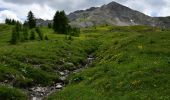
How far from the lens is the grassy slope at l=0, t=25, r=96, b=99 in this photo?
4303cm

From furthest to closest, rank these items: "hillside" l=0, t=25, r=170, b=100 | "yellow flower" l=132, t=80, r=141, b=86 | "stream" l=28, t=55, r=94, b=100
Result: "stream" l=28, t=55, r=94, b=100
"yellow flower" l=132, t=80, r=141, b=86
"hillside" l=0, t=25, r=170, b=100

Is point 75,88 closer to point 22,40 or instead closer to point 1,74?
point 1,74

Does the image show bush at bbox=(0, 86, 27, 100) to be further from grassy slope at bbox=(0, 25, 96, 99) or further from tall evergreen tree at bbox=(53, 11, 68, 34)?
tall evergreen tree at bbox=(53, 11, 68, 34)

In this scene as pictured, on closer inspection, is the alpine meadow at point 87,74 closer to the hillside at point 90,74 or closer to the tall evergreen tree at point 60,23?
the hillside at point 90,74

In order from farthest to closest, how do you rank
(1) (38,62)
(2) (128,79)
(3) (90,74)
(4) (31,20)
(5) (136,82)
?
(4) (31,20) → (1) (38,62) → (3) (90,74) → (2) (128,79) → (5) (136,82)

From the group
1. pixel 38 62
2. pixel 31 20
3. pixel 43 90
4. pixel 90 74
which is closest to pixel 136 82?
pixel 90 74

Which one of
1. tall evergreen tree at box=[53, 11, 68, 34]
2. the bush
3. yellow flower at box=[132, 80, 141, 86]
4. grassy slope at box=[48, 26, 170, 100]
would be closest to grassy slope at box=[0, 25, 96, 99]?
the bush

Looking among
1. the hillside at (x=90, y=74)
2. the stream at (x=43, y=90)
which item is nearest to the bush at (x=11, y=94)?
the hillside at (x=90, y=74)

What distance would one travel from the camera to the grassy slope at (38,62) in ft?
141

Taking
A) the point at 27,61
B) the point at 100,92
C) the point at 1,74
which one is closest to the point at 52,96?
the point at 100,92

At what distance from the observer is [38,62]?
52781 mm

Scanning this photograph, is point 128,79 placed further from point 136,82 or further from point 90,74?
point 90,74

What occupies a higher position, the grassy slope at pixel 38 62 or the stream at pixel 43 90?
the grassy slope at pixel 38 62

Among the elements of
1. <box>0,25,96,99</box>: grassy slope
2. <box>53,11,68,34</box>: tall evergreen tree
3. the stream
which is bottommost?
the stream
